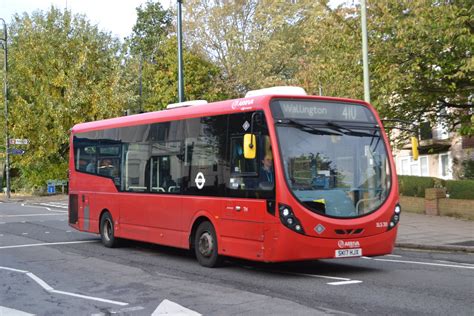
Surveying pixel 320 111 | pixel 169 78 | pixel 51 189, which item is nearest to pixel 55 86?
pixel 51 189

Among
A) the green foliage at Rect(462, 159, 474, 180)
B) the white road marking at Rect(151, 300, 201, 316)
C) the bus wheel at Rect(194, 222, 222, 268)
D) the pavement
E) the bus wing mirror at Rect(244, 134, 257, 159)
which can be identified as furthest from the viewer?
the green foliage at Rect(462, 159, 474, 180)

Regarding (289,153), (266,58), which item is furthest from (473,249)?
(266,58)

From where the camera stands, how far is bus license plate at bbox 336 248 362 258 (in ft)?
35.4

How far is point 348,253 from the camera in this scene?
35.7ft

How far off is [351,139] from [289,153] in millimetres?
1343

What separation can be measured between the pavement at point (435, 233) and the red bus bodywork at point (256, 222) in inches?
201

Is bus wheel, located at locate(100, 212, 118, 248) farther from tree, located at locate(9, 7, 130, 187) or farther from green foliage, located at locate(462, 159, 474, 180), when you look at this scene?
tree, located at locate(9, 7, 130, 187)

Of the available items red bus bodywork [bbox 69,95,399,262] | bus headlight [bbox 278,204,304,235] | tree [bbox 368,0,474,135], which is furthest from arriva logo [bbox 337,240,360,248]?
tree [bbox 368,0,474,135]

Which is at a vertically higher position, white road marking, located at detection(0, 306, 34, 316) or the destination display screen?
the destination display screen

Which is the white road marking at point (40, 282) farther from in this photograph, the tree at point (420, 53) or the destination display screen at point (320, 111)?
the tree at point (420, 53)

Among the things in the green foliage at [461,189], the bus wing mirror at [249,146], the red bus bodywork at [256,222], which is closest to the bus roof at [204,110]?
the red bus bodywork at [256,222]

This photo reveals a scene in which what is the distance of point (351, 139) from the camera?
11617mm

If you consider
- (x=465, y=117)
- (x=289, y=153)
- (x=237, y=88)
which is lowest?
(x=289, y=153)

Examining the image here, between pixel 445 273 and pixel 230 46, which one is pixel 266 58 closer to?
pixel 230 46
